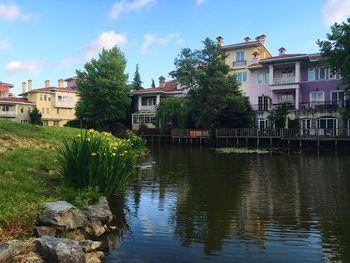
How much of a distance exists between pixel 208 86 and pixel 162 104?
9934 mm

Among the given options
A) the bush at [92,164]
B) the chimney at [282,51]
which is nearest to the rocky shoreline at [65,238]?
the bush at [92,164]

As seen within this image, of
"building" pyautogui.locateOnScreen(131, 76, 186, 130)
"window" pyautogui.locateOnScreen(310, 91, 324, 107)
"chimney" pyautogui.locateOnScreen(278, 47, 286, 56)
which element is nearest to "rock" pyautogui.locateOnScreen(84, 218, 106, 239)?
"window" pyautogui.locateOnScreen(310, 91, 324, 107)

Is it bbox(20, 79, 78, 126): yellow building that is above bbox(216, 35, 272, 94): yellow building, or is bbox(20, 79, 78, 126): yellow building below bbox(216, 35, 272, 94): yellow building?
below

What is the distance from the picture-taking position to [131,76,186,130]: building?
66.8m

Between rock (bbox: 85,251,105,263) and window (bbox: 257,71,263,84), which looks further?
window (bbox: 257,71,263,84)

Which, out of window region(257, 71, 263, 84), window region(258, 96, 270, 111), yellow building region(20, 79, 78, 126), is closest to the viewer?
window region(258, 96, 270, 111)

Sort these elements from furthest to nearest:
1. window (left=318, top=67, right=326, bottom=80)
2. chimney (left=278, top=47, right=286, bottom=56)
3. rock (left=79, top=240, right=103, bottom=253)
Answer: chimney (left=278, top=47, right=286, bottom=56), window (left=318, top=67, right=326, bottom=80), rock (left=79, top=240, right=103, bottom=253)

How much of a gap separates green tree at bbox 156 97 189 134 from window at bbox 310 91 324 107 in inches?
647

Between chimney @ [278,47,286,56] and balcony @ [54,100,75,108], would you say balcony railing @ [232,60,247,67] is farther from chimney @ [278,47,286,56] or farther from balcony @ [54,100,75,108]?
balcony @ [54,100,75,108]

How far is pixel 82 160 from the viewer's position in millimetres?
12578

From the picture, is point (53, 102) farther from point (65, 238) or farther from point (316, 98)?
point (65, 238)

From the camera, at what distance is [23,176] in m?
12.8

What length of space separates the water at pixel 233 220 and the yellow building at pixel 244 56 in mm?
39901

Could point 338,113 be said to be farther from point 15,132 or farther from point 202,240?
point 202,240
